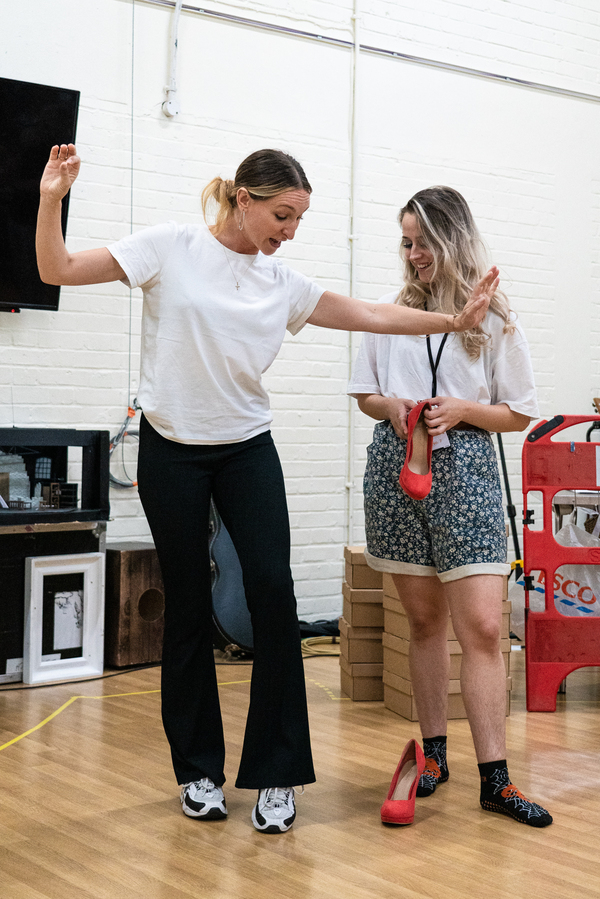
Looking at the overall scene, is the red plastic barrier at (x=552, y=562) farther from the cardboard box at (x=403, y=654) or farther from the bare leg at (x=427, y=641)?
the bare leg at (x=427, y=641)

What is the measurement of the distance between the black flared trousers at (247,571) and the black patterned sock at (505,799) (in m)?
0.41

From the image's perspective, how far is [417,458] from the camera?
7.16 feet

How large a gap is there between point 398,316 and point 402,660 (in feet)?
4.83

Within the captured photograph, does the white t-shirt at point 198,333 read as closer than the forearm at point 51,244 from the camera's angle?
No

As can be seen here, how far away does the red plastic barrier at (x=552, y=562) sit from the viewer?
3326 mm

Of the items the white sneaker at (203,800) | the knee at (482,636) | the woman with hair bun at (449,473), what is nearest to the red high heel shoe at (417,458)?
the woman with hair bun at (449,473)

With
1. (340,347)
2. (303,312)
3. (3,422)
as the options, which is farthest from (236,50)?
(303,312)

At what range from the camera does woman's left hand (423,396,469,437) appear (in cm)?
215

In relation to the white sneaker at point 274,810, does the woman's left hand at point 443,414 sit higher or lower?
higher

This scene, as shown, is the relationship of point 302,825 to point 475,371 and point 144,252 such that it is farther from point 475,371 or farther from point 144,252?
point 144,252

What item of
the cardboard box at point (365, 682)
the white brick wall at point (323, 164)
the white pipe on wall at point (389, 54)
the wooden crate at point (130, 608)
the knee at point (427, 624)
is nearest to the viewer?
the knee at point (427, 624)

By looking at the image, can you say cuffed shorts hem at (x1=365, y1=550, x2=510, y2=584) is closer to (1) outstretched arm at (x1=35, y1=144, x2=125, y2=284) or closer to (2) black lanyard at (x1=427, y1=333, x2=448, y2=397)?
(2) black lanyard at (x1=427, y1=333, x2=448, y2=397)

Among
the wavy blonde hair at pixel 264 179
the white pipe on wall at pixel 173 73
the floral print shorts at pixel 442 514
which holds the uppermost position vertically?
the white pipe on wall at pixel 173 73

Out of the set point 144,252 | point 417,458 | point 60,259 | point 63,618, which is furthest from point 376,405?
point 63,618
